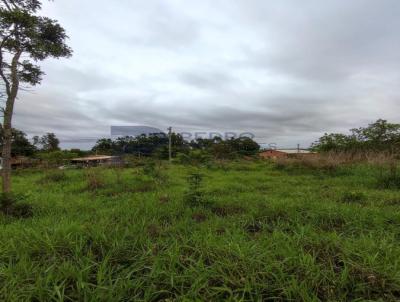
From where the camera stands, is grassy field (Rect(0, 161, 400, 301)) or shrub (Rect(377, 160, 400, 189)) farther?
shrub (Rect(377, 160, 400, 189))

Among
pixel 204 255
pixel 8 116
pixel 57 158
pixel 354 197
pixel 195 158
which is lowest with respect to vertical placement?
pixel 204 255

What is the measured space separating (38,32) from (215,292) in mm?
4400

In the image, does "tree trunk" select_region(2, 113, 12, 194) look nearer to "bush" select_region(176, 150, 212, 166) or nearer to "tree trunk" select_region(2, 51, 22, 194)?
"tree trunk" select_region(2, 51, 22, 194)

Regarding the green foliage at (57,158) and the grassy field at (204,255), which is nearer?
the grassy field at (204,255)

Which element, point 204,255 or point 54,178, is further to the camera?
point 54,178

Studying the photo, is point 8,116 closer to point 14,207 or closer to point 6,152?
point 6,152

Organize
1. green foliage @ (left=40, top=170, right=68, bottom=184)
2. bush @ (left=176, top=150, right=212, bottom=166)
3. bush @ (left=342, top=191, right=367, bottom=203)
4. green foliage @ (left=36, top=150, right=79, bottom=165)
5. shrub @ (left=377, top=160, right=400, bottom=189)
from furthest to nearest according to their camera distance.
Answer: green foliage @ (left=36, top=150, right=79, bottom=165) < green foliage @ (left=40, top=170, right=68, bottom=184) < shrub @ (left=377, top=160, right=400, bottom=189) < bush @ (left=176, top=150, right=212, bottom=166) < bush @ (left=342, top=191, right=367, bottom=203)

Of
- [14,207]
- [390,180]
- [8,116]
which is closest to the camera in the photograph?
[14,207]

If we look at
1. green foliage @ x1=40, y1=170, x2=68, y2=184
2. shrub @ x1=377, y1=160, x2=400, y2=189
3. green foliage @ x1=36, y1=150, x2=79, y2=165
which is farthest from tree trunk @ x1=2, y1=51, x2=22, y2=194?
green foliage @ x1=36, y1=150, x2=79, y2=165

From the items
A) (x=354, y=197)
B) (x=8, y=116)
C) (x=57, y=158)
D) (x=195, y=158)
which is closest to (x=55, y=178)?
(x=57, y=158)

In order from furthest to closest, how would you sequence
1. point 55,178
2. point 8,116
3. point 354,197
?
point 55,178 < point 354,197 < point 8,116

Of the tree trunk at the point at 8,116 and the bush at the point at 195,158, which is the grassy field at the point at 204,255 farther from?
the bush at the point at 195,158

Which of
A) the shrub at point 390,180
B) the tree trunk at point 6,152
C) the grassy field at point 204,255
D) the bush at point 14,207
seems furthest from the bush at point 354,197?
the tree trunk at point 6,152

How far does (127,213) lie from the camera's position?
3449 mm
